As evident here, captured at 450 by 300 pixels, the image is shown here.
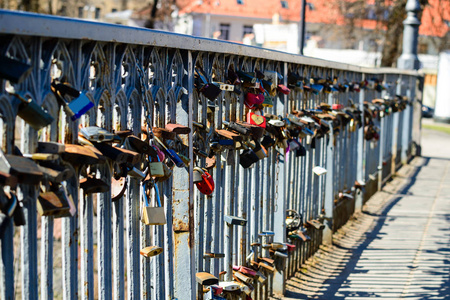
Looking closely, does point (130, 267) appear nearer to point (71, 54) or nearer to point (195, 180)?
point (195, 180)

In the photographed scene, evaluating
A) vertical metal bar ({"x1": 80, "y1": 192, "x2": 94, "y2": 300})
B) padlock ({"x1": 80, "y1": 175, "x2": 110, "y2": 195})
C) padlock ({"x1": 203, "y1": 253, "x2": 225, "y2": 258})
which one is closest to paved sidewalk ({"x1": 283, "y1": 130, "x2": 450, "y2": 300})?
padlock ({"x1": 203, "y1": 253, "x2": 225, "y2": 258})

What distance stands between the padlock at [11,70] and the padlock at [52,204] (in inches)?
16.0

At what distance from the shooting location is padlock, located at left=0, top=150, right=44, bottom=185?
1.93 meters

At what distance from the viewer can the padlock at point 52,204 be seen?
2.17 meters

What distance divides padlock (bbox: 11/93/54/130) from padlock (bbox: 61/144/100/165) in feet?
0.63

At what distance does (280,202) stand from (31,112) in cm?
308

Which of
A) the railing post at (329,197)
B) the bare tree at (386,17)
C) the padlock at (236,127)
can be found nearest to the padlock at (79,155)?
the padlock at (236,127)

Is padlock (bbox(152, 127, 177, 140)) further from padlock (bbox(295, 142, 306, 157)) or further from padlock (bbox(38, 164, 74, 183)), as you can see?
padlock (bbox(295, 142, 306, 157))

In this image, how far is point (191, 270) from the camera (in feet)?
10.7

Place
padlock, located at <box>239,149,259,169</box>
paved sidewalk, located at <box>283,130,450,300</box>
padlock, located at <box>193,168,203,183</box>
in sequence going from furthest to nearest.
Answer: paved sidewalk, located at <box>283,130,450,300</box>
padlock, located at <box>239,149,259,169</box>
padlock, located at <box>193,168,203,183</box>

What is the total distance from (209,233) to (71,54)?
5.23 feet

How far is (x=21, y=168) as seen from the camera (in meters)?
1.98

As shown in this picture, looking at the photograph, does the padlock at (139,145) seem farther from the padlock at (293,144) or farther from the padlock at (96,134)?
the padlock at (293,144)

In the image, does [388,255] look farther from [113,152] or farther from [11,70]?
[11,70]
